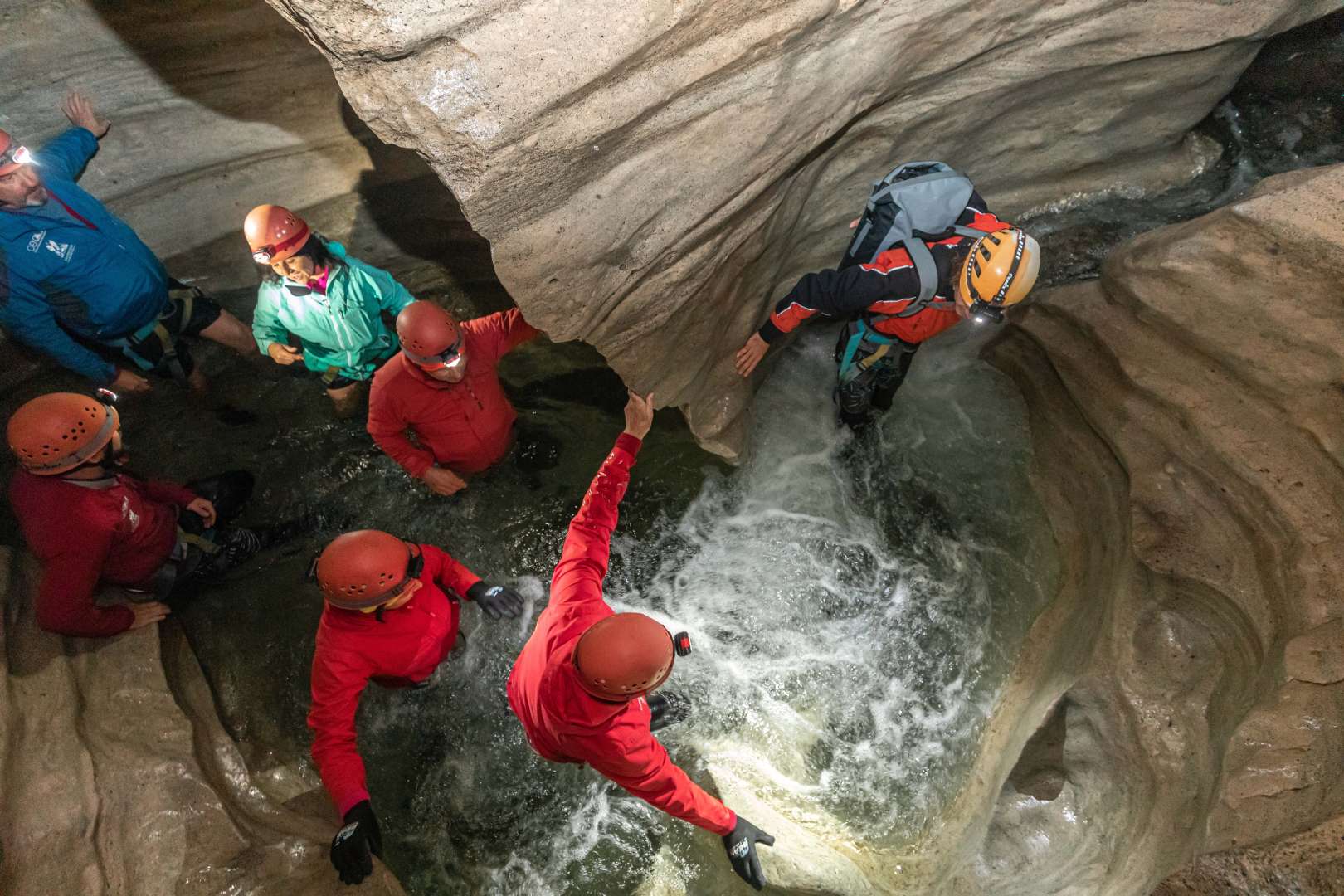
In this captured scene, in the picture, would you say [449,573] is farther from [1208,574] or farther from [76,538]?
[1208,574]

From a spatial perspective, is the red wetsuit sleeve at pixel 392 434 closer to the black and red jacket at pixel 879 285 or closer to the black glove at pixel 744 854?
the black and red jacket at pixel 879 285

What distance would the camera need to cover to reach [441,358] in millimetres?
3418

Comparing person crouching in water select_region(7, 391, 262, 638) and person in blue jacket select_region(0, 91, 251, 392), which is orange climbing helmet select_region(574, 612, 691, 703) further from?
person in blue jacket select_region(0, 91, 251, 392)

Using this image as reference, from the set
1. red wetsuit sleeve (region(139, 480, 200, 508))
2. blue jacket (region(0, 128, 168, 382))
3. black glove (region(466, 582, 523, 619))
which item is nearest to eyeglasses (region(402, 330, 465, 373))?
black glove (region(466, 582, 523, 619))

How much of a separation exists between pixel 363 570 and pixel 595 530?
3.14 ft

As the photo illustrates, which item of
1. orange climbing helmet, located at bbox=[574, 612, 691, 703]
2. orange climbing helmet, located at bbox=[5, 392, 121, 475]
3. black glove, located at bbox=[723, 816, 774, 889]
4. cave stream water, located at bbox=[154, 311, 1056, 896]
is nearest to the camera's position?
orange climbing helmet, located at bbox=[574, 612, 691, 703]

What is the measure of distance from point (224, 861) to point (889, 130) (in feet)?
15.3

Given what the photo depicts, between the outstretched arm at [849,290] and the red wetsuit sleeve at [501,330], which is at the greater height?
the outstretched arm at [849,290]

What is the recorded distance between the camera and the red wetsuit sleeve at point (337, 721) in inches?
120

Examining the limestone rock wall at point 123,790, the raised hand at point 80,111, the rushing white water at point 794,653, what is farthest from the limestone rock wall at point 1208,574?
the raised hand at point 80,111

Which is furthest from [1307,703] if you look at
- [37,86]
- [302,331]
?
[37,86]

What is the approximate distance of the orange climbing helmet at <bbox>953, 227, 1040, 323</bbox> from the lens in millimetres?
3312

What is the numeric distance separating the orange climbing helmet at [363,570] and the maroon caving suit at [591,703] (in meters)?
0.64

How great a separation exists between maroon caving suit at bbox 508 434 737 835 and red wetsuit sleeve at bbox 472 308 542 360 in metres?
1.03
